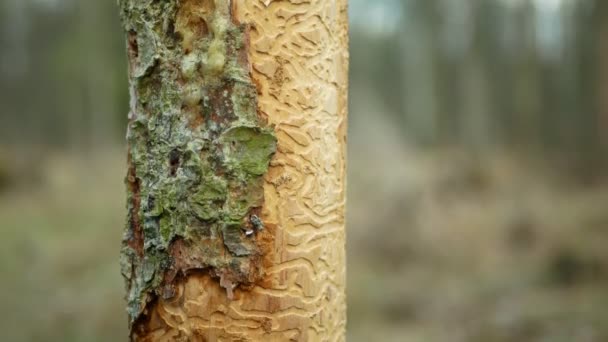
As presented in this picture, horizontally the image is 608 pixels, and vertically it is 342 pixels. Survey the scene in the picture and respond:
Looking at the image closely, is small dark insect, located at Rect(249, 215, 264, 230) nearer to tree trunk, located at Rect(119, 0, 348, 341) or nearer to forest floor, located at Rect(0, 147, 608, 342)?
tree trunk, located at Rect(119, 0, 348, 341)

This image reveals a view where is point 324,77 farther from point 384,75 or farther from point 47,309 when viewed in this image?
point 384,75

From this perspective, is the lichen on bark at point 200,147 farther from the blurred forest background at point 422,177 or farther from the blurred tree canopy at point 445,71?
the blurred tree canopy at point 445,71

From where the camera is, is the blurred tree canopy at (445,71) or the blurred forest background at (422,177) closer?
the blurred forest background at (422,177)

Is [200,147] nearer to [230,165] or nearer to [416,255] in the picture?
[230,165]

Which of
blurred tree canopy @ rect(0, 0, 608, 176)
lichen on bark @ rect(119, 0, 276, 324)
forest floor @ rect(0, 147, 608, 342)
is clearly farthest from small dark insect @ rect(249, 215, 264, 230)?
blurred tree canopy @ rect(0, 0, 608, 176)

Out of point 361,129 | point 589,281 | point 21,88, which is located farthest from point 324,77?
point 21,88

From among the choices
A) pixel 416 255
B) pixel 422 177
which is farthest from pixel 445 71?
pixel 416 255

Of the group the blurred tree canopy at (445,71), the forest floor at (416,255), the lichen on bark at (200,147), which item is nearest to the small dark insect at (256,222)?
the lichen on bark at (200,147)
